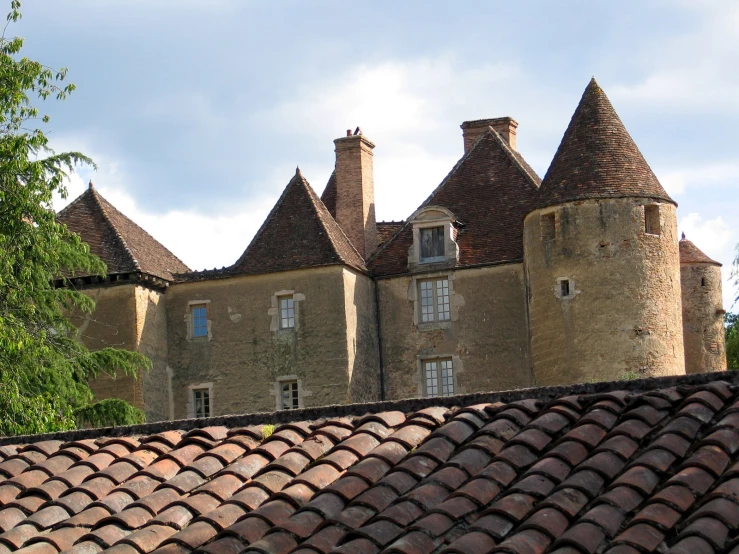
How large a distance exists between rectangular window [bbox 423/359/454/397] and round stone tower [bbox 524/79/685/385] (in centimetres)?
240

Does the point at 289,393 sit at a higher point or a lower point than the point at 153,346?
lower

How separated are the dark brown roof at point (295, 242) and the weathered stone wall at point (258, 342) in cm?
24

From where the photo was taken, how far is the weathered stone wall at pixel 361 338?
3359 centimetres

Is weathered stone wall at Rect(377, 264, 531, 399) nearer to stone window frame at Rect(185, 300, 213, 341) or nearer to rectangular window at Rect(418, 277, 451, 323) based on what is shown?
rectangular window at Rect(418, 277, 451, 323)

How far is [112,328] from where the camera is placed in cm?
3375

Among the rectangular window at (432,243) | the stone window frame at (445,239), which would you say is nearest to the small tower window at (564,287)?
the stone window frame at (445,239)

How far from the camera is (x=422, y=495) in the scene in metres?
7.18

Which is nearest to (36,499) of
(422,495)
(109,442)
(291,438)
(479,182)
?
(109,442)

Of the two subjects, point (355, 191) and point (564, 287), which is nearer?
→ point (564, 287)

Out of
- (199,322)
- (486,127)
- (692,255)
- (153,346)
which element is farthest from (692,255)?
(153,346)

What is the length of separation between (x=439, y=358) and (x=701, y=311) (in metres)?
7.32

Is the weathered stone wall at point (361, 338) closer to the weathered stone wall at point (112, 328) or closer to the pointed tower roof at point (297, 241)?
the pointed tower roof at point (297, 241)

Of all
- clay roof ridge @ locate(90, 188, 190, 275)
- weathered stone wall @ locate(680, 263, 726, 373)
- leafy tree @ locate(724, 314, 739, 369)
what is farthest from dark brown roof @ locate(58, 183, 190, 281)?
leafy tree @ locate(724, 314, 739, 369)

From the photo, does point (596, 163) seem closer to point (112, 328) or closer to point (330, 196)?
point (330, 196)
